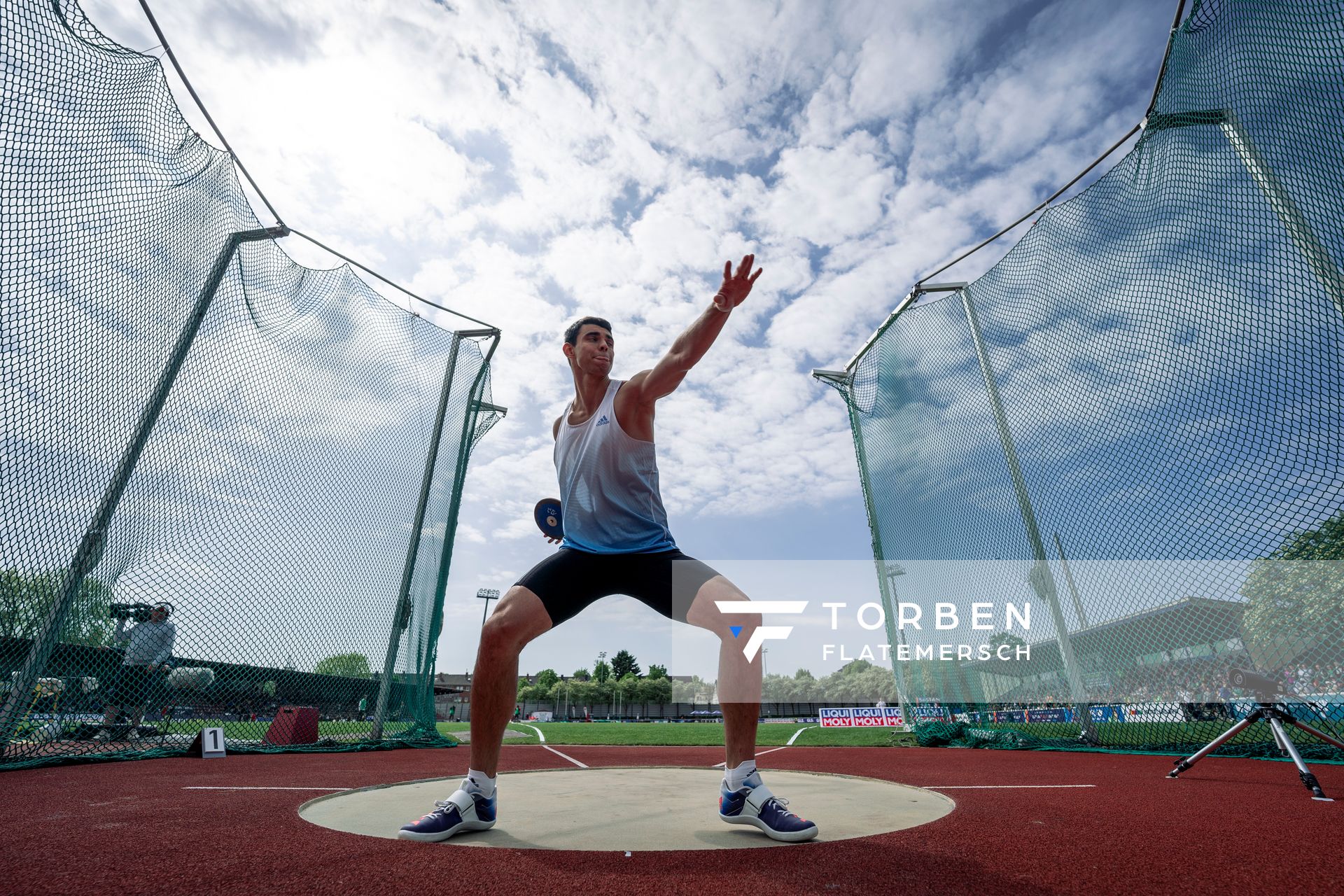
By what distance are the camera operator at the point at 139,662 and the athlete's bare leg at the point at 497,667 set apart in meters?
4.25

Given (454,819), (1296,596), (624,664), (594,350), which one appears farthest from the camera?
(624,664)

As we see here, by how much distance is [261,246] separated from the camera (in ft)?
19.9

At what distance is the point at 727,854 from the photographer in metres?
1.93

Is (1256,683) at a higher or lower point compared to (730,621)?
lower

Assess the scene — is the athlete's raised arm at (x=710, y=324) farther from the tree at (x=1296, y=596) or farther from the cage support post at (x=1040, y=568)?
the cage support post at (x=1040, y=568)

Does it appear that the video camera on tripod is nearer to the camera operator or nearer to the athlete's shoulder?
the athlete's shoulder

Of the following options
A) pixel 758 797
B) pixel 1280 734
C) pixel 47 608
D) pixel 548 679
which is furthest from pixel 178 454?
pixel 548 679

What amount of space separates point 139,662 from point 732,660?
5216 millimetres

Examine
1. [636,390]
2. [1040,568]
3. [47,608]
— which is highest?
[1040,568]

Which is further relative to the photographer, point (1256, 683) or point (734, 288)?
point (1256, 683)

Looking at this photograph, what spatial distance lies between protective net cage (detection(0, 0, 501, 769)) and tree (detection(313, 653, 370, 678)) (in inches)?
0.9

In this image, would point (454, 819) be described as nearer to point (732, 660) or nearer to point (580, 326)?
point (732, 660)

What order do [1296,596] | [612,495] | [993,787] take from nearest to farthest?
[612,495]
[993,787]
[1296,596]

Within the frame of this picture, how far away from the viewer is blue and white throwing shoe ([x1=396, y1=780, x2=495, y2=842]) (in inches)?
83.5
